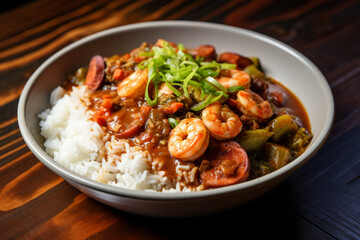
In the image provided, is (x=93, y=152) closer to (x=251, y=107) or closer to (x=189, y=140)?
(x=189, y=140)

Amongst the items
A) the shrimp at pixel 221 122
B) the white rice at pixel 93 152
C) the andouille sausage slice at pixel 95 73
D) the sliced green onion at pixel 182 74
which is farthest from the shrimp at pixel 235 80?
the andouille sausage slice at pixel 95 73

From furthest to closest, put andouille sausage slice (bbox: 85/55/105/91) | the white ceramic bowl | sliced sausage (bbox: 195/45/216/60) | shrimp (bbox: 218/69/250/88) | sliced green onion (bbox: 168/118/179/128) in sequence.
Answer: sliced sausage (bbox: 195/45/216/60)
andouille sausage slice (bbox: 85/55/105/91)
shrimp (bbox: 218/69/250/88)
sliced green onion (bbox: 168/118/179/128)
the white ceramic bowl

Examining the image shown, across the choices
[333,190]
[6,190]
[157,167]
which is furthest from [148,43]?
[333,190]

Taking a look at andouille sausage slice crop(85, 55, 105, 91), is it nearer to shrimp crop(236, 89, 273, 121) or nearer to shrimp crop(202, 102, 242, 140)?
shrimp crop(202, 102, 242, 140)

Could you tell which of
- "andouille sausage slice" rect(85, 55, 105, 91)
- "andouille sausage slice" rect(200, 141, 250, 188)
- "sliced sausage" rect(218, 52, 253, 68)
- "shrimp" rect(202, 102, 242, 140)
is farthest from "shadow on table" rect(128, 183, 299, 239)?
"sliced sausage" rect(218, 52, 253, 68)

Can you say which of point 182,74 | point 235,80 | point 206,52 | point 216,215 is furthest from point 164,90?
point 216,215
